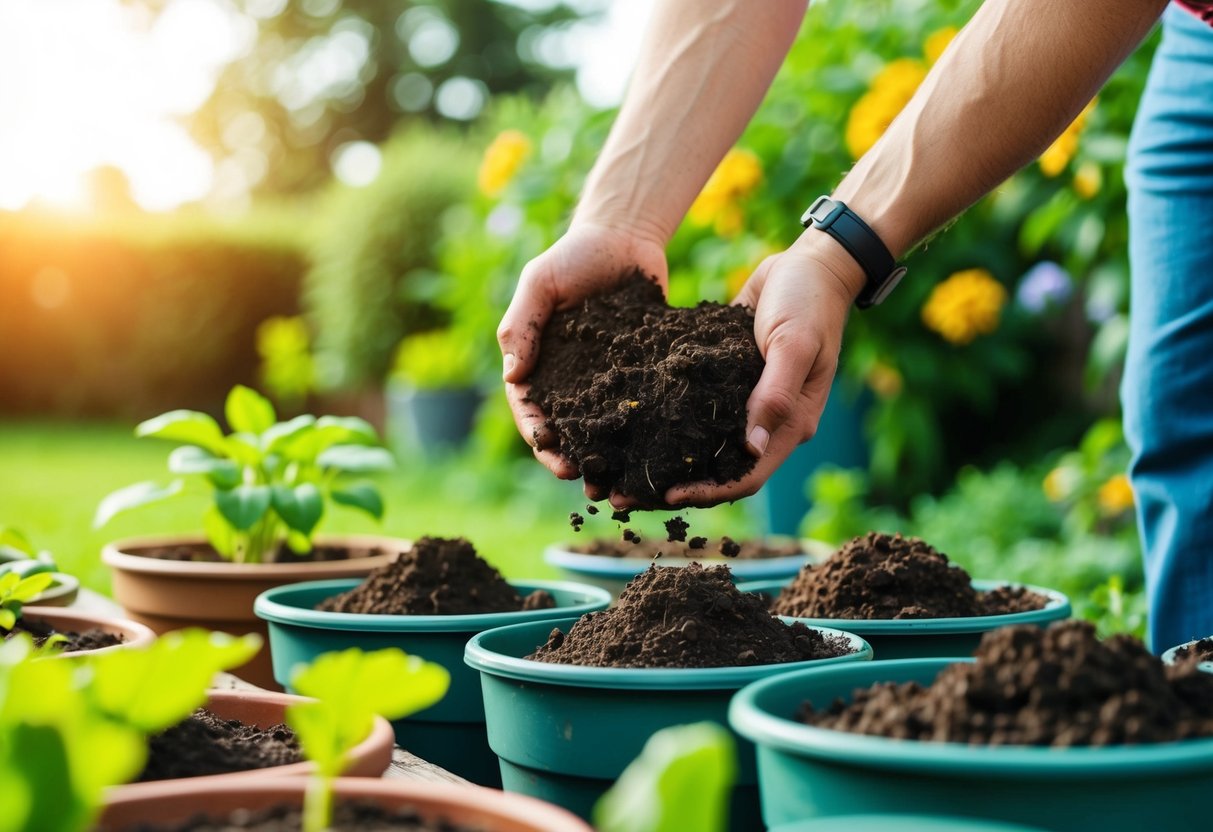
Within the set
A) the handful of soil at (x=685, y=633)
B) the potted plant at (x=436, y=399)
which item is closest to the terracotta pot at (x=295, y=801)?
the handful of soil at (x=685, y=633)

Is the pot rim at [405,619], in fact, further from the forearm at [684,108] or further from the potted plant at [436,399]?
the potted plant at [436,399]

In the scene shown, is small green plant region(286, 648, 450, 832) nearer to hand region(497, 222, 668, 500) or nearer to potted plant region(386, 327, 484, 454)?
hand region(497, 222, 668, 500)

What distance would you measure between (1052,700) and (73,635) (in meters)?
1.30

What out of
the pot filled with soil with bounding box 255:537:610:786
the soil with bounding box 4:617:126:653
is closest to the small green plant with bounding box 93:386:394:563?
the pot filled with soil with bounding box 255:537:610:786

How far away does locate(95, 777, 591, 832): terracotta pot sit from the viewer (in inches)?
35.6

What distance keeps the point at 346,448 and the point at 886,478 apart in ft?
7.94

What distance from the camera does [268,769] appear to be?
1.05 metres

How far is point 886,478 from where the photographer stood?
441 cm

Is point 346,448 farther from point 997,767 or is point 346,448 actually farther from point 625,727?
point 997,767

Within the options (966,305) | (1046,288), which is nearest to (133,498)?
(966,305)

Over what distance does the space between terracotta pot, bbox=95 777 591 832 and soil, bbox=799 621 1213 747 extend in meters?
0.31

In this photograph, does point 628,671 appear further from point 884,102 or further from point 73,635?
point 884,102

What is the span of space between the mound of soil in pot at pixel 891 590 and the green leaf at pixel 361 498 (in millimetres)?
898

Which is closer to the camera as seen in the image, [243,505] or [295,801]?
[295,801]
